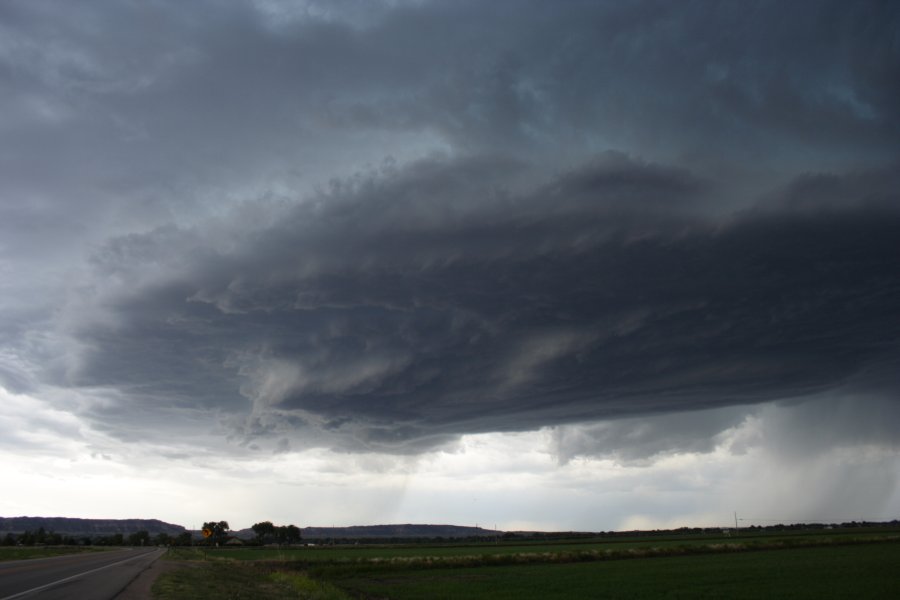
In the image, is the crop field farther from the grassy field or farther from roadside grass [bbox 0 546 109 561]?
roadside grass [bbox 0 546 109 561]

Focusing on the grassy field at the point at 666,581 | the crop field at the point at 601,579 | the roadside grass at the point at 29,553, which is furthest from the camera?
the roadside grass at the point at 29,553

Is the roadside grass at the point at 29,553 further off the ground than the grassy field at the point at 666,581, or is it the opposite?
the grassy field at the point at 666,581

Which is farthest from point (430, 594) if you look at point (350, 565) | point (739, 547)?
point (739, 547)

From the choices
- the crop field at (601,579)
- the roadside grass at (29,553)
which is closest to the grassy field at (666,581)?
the crop field at (601,579)

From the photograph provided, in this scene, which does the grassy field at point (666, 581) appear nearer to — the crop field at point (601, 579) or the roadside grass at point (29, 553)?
the crop field at point (601, 579)

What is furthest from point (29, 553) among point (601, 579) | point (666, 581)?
point (666, 581)

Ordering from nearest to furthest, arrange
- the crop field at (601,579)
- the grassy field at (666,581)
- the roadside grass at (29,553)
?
the crop field at (601,579) < the grassy field at (666,581) < the roadside grass at (29,553)

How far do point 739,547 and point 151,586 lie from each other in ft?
305

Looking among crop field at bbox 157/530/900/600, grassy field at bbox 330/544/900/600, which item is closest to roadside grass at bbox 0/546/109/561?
crop field at bbox 157/530/900/600

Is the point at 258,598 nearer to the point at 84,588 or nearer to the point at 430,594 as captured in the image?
the point at 84,588

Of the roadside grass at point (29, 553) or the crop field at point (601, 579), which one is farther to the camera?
the roadside grass at point (29, 553)

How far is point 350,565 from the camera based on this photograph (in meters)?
82.0

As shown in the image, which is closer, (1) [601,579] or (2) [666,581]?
(2) [666,581]

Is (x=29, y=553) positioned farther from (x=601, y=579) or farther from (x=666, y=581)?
(x=666, y=581)
